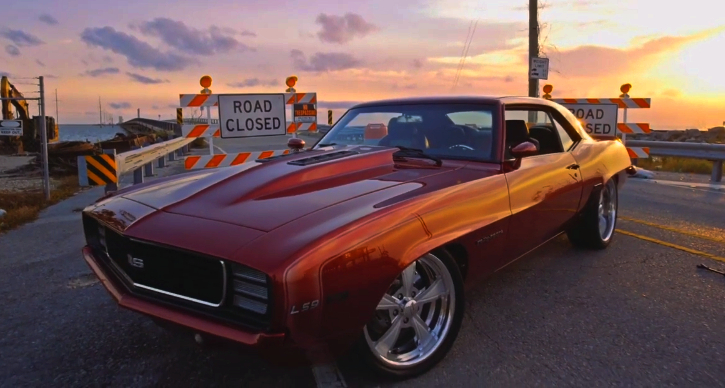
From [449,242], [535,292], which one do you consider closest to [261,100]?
[535,292]

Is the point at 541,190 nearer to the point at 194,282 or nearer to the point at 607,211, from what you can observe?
the point at 607,211

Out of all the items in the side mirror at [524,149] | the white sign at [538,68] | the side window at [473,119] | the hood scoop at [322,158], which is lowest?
the hood scoop at [322,158]

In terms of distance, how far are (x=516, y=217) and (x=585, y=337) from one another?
83 cm

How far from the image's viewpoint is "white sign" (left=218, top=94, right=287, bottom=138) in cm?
798

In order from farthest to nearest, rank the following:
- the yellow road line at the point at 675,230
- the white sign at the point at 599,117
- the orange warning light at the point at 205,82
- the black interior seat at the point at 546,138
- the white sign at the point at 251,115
Answer: the white sign at the point at 599,117 → the orange warning light at the point at 205,82 → the white sign at the point at 251,115 → the yellow road line at the point at 675,230 → the black interior seat at the point at 546,138

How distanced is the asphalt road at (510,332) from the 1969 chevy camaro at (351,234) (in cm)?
40

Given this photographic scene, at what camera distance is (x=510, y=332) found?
3.36 m

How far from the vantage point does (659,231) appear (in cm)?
595

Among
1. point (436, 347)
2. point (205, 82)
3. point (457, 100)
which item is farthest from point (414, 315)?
point (205, 82)

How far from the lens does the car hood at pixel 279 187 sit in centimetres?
264

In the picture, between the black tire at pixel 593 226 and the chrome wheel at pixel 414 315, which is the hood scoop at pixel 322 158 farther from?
the black tire at pixel 593 226

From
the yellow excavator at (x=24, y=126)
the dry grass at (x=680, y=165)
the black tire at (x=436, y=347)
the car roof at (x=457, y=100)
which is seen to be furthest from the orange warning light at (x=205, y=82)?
the yellow excavator at (x=24, y=126)

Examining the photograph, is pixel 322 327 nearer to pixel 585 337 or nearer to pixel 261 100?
pixel 585 337

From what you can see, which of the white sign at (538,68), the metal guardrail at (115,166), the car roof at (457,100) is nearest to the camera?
the car roof at (457,100)
